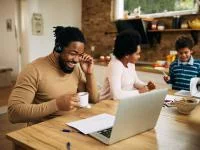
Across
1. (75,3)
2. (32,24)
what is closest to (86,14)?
(75,3)

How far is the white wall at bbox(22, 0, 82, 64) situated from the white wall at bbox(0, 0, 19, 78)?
1.81ft

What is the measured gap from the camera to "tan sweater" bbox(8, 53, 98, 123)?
1426 millimetres

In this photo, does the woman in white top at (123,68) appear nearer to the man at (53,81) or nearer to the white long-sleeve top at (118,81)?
the white long-sleeve top at (118,81)

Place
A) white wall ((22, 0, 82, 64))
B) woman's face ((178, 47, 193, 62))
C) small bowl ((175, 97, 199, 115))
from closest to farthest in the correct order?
small bowl ((175, 97, 199, 115)) → woman's face ((178, 47, 193, 62)) → white wall ((22, 0, 82, 64))

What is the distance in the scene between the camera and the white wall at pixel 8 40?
5.49 meters

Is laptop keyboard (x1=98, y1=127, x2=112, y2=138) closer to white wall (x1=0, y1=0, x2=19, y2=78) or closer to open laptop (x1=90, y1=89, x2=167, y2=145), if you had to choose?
open laptop (x1=90, y1=89, x2=167, y2=145)

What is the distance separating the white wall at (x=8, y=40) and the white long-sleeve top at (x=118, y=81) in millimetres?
3893

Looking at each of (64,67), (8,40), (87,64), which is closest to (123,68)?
(87,64)

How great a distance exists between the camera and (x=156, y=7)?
4.37 meters

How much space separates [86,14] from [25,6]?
1.27 meters

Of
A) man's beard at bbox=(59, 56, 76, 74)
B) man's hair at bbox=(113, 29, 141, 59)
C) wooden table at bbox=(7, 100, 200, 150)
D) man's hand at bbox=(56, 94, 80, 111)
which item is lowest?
wooden table at bbox=(7, 100, 200, 150)

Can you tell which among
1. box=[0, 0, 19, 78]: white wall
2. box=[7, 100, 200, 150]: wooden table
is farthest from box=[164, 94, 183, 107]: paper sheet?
box=[0, 0, 19, 78]: white wall

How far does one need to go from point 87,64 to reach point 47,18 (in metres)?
3.71

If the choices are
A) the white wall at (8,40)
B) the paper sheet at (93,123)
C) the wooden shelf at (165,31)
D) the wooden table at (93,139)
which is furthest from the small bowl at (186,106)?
the white wall at (8,40)
